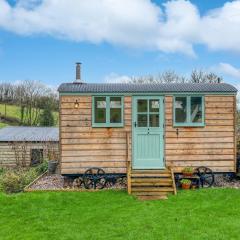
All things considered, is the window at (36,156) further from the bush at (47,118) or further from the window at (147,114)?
the bush at (47,118)

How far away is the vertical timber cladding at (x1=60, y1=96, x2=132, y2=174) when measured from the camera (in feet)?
36.8

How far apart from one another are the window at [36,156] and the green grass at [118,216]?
1125cm

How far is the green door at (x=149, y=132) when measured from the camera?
11289 millimetres

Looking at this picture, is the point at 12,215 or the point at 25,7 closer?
the point at 12,215

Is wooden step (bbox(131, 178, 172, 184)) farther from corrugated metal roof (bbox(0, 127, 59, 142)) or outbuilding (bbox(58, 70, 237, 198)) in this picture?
corrugated metal roof (bbox(0, 127, 59, 142))

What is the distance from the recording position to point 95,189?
10.7 metres

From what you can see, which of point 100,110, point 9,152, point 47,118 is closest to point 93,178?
point 100,110

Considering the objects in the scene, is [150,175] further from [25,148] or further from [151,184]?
[25,148]

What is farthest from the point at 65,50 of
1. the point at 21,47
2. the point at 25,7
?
the point at 25,7

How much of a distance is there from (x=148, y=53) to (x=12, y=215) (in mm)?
23693

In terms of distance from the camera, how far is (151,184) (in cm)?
1012

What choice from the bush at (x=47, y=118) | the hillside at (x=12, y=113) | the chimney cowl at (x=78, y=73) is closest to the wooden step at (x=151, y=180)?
the chimney cowl at (x=78, y=73)

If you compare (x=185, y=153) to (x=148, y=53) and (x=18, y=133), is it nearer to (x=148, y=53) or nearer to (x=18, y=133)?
(x=18, y=133)

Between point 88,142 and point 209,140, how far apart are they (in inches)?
145
